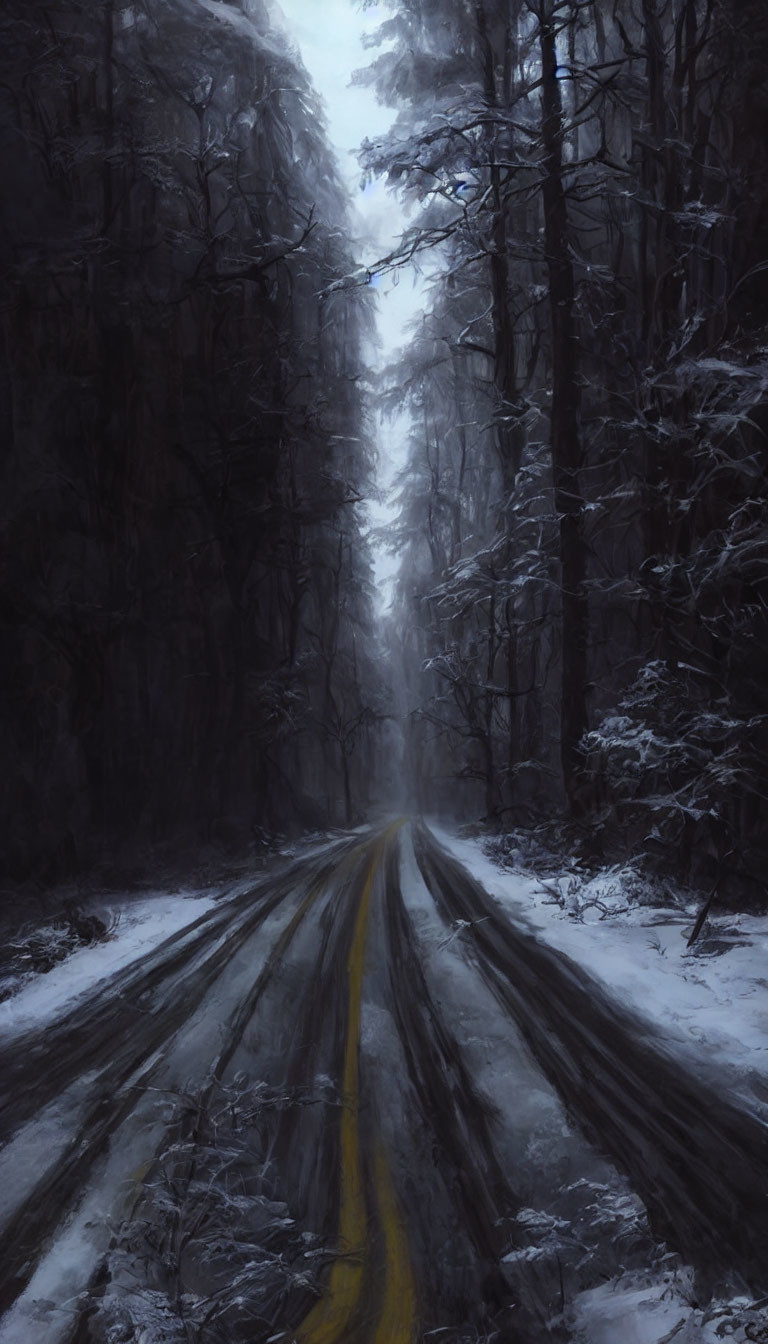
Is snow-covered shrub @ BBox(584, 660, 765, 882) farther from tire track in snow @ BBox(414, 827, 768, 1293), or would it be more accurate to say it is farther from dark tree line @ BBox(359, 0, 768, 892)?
tire track in snow @ BBox(414, 827, 768, 1293)

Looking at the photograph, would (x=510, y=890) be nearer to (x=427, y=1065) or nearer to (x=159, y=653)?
(x=427, y=1065)

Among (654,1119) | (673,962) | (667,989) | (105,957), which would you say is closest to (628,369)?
(673,962)

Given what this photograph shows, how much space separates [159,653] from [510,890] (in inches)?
405

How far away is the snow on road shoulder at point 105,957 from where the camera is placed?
6.51m

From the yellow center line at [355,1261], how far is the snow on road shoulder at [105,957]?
131 inches

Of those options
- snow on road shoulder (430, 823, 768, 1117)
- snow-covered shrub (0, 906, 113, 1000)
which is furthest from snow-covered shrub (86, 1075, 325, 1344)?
snow-covered shrub (0, 906, 113, 1000)

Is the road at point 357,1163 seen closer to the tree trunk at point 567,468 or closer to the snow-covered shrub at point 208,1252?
the snow-covered shrub at point 208,1252

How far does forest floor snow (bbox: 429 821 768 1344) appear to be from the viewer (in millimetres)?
2699

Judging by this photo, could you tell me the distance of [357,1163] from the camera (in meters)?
3.84

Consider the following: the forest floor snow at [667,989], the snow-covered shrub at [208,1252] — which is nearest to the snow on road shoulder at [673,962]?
the forest floor snow at [667,989]

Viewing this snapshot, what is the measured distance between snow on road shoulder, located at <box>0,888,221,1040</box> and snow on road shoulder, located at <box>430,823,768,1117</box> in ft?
14.2

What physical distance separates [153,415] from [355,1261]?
16257 millimetres

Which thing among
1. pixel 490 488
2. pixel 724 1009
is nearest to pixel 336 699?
pixel 490 488

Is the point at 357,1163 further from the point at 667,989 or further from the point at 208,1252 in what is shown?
the point at 667,989
